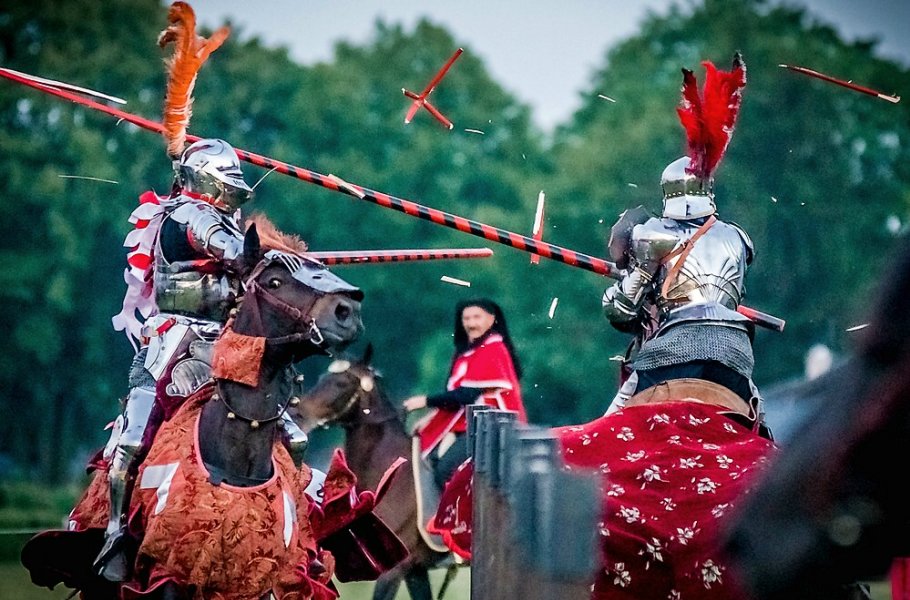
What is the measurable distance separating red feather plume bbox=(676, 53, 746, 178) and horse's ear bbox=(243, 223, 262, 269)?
2.02 metres

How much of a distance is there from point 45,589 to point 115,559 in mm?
6766

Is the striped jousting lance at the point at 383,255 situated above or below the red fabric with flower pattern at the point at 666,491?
above

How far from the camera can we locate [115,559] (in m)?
7.35

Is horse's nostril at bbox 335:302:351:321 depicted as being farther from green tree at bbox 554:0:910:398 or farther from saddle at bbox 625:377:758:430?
green tree at bbox 554:0:910:398

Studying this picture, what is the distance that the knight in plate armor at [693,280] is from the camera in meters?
7.23

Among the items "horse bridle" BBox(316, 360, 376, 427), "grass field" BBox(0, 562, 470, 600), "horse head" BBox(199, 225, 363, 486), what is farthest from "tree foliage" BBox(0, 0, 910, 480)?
"horse head" BBox(199, 225, 363, 486)

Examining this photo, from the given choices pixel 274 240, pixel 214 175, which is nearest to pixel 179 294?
pixel 214 175

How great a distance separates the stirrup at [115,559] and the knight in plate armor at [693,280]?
7.08 feet

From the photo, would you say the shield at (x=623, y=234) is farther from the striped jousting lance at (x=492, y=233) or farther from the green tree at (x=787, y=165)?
the green tree at (x=787, y=165)

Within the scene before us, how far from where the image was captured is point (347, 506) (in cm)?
804

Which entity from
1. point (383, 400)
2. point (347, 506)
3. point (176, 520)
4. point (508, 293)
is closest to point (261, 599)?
point (176, 520)

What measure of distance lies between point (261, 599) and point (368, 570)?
1343mm

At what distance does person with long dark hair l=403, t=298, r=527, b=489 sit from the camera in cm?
1133

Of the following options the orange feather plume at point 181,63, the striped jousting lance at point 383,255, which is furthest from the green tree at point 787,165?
the orange feather plume at point 181,63
